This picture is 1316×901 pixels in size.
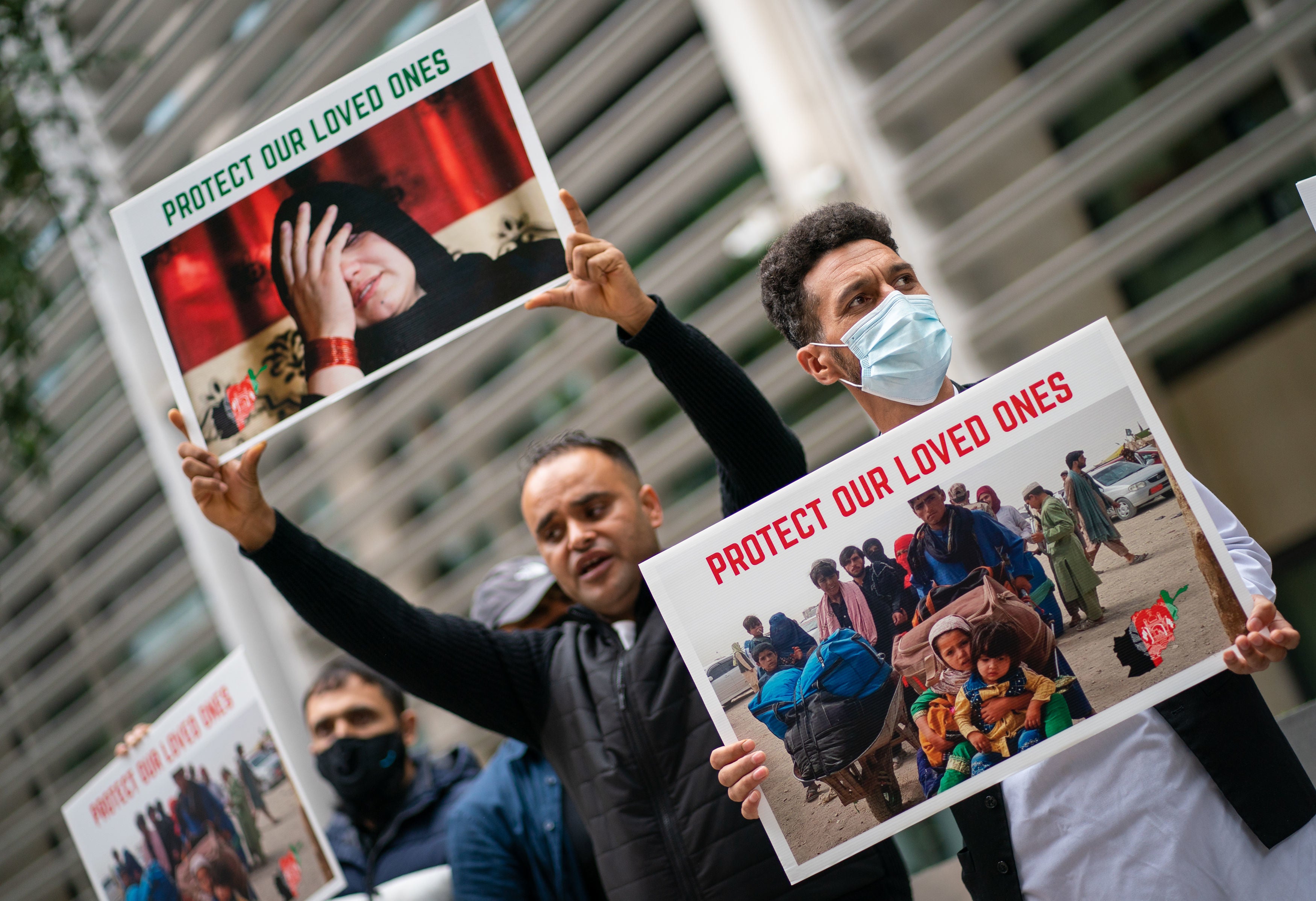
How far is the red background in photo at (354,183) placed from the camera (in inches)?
77.7

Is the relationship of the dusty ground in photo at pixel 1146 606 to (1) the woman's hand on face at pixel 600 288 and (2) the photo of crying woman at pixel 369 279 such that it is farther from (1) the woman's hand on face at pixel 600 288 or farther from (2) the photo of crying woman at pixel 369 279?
(2) the photo of crying woman at pixel 369 279

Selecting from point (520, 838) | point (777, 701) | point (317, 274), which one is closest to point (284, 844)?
point (520, 838)

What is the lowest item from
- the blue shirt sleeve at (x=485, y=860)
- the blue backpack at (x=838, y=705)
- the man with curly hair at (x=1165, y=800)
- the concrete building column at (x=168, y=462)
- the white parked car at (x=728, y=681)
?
the man with curly hair at (x=1165, y=800)

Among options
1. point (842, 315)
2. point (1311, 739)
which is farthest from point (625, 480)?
point (1311, 739)

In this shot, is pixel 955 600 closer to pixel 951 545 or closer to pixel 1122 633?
pixel 951 545

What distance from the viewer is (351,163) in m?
2.03

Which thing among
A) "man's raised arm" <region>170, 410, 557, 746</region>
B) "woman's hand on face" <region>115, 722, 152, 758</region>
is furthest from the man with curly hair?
"woman's hand on face" <region>115, 722, 152, 758</region>

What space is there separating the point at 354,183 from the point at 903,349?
3.51ft

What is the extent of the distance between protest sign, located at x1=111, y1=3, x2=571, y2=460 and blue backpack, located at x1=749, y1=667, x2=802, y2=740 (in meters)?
0.81

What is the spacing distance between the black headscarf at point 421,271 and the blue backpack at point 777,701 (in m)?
0.81

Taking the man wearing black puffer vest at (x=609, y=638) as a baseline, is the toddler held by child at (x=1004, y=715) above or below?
below

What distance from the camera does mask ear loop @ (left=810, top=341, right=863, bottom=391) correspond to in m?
1.71

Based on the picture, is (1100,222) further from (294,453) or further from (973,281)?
(294,453)

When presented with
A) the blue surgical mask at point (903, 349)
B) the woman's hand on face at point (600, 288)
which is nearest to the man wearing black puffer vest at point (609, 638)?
the woman's hand on face at point (600, 288)
